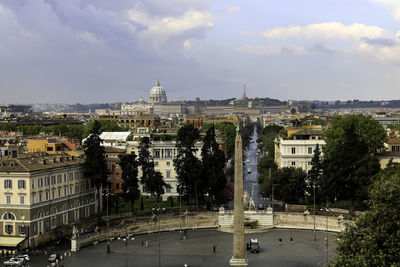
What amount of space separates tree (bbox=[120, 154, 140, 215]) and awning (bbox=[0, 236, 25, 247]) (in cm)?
1645

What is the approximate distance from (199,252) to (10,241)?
1854cm

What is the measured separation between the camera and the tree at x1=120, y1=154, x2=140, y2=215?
78.5 metres

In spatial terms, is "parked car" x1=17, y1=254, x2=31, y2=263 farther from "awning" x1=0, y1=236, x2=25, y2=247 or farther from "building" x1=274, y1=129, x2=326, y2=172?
"building" x1=274, y1=129, x2=326, y2=172

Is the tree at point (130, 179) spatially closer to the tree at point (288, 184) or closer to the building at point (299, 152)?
the tree at point (288, 184)

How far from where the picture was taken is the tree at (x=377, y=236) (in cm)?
3741

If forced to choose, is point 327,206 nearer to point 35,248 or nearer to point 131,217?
point 131,217

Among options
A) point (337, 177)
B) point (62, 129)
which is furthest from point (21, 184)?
point (62, 129)

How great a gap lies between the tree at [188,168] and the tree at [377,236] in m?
42.1

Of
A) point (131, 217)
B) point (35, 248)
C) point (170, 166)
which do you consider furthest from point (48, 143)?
point (35, 248)

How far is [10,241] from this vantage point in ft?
213

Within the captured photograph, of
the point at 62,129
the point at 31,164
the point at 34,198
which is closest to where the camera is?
the point at 34,198

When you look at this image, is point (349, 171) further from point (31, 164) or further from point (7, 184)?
point (7, 184)

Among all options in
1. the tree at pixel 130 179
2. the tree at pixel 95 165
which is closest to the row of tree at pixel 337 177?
the tree at pixel 130 179

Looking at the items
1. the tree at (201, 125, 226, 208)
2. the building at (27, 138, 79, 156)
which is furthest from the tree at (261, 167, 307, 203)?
the building at (27, 138, 79, 156)
